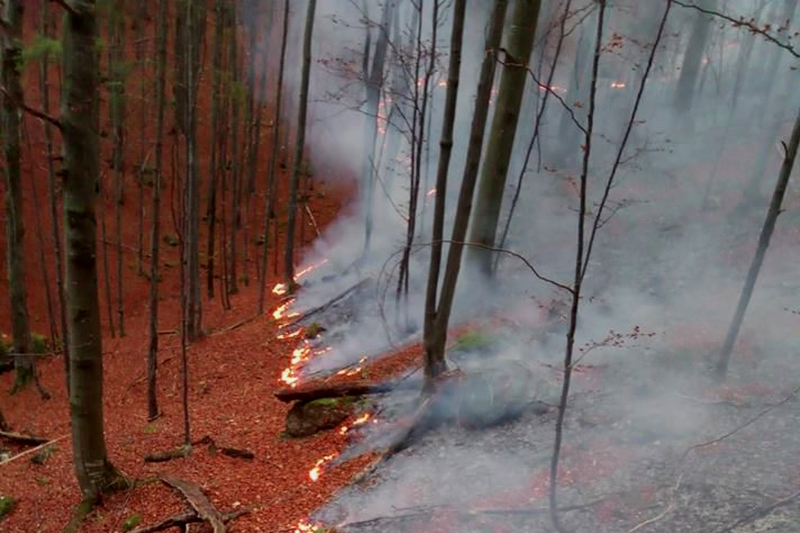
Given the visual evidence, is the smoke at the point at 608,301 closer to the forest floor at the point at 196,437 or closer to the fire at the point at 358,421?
the fire at the point at 358,421

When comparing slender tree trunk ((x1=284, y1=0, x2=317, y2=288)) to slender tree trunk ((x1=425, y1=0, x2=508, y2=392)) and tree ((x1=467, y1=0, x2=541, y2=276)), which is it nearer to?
tree ((x1=467, y1=0, x2=541, y2=276))

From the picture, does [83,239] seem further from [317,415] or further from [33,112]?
[317,415]

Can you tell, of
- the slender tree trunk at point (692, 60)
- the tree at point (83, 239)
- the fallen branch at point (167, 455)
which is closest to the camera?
the tree at point (83, 239)

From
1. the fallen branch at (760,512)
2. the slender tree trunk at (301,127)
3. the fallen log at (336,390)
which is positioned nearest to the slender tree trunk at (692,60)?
the slender tree trunk at (301,127)

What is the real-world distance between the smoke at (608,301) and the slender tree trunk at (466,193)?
1.49 feet

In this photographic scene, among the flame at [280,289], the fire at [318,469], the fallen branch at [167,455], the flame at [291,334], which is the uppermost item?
the fire at [318,469]

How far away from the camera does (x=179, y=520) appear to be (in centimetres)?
520

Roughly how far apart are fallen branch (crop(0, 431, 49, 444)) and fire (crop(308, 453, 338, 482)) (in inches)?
179

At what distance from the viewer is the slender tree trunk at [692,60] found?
17.7m

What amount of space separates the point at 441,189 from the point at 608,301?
4238 millimetres

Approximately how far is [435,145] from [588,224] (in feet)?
29.8

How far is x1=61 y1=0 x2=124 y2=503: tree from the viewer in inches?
176

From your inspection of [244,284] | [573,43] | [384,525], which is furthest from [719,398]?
[573,43]

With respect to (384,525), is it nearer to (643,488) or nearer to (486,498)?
(486,498)
